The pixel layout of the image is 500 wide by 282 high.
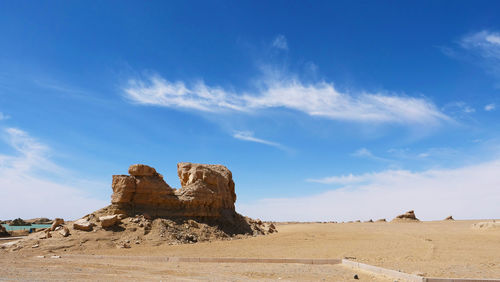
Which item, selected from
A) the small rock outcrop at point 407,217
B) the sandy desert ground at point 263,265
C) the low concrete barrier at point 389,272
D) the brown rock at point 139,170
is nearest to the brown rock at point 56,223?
the sandy desert ground at point 263,265

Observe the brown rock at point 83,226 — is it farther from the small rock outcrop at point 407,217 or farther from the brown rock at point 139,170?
the small rock outcrop at point 407,217

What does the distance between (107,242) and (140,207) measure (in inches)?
186

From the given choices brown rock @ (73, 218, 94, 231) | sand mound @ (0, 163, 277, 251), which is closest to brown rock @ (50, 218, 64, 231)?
sand mound @ (0, 163, 277, 251)

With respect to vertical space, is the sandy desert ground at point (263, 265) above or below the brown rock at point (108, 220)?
below

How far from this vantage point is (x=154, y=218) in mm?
28406

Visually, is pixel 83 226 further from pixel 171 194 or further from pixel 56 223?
pixel 171 194

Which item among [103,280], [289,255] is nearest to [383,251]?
[289,255]

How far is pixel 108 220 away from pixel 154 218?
11.5 ft

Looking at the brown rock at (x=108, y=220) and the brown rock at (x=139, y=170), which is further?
the brown rock at (x=139, y=170)

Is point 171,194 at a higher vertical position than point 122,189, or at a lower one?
lower

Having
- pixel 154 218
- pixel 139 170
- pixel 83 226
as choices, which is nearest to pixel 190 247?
pixel 154 218

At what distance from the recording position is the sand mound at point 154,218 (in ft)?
81.4

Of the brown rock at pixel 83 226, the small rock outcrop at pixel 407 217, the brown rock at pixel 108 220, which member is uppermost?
the small rock outcrop at pixel 407 217

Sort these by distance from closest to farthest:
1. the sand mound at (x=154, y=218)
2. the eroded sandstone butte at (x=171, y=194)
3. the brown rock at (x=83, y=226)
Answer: the sand mound at (x=154, y=218), the brown rock at (x=83, y=226), the eroded sandstone butte at (x=171, y=194)
